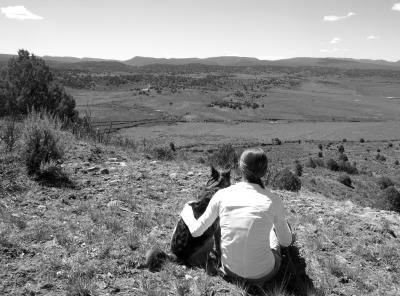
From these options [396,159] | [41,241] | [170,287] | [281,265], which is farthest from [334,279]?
[396,159]

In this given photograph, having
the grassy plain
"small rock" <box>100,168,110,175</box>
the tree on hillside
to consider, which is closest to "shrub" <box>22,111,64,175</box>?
the grassy plain

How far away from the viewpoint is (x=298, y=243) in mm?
5398

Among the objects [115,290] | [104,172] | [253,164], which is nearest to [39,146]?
[104,172]

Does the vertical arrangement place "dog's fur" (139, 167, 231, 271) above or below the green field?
above

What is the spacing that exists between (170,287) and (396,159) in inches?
1692

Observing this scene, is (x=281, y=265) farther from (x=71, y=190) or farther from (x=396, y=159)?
(x=396, y=159)

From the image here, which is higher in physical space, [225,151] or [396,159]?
[225,151]

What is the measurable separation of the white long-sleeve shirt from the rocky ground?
26 centimetres

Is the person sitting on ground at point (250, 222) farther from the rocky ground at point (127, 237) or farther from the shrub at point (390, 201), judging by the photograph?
the shrub at point (390, 201)

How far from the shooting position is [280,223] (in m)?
3.96

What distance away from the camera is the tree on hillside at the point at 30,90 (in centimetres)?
1616

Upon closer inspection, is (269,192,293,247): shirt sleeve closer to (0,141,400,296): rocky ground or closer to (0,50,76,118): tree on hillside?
(0,141,400,296): rocky ground

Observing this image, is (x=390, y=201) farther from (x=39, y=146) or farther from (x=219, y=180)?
(x=219, y=180)

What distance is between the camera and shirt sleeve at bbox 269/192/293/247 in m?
3.89
